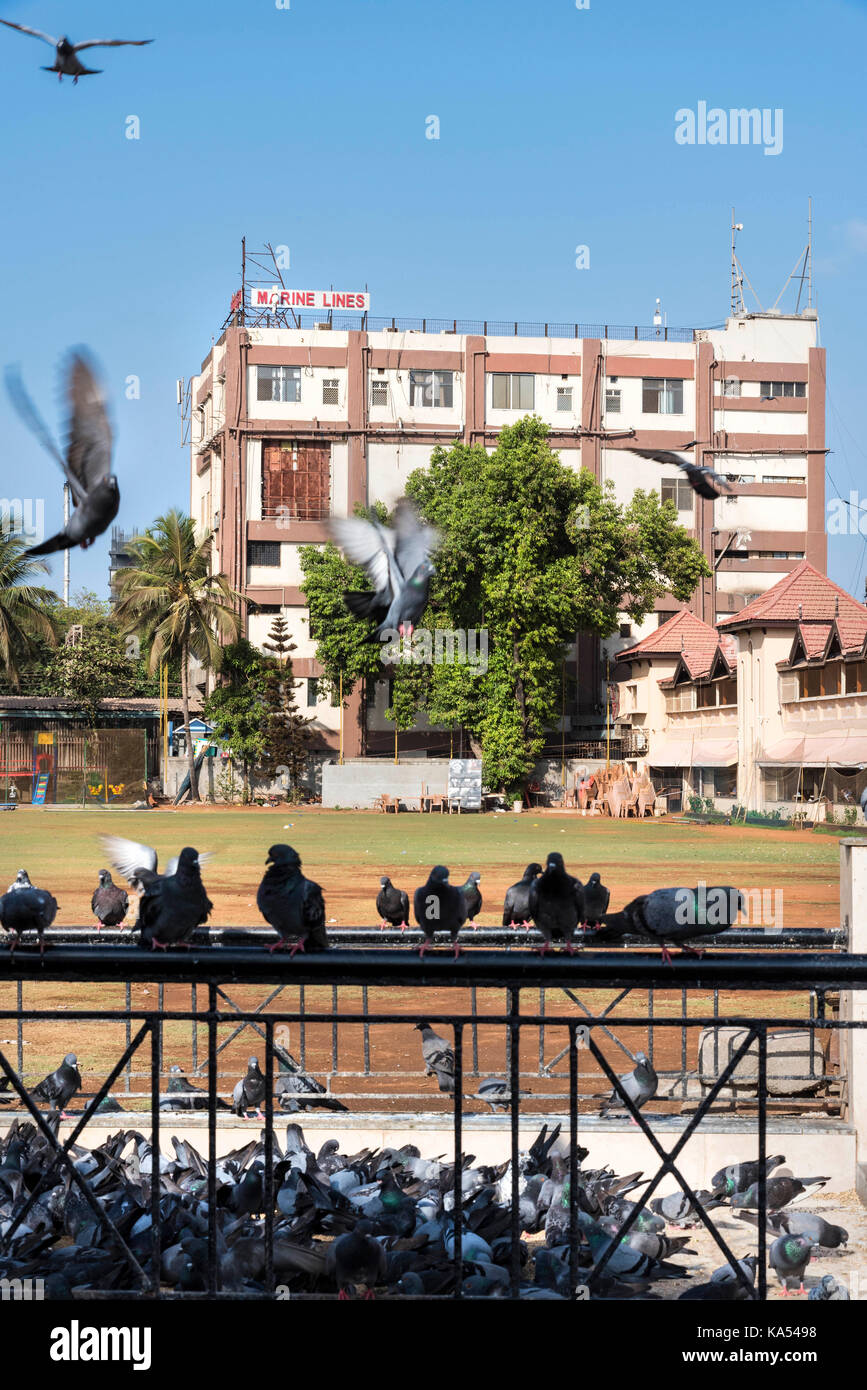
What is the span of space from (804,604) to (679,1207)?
110ft

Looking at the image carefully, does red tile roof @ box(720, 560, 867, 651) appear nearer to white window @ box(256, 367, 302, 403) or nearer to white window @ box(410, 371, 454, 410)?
white window @ box(410, 371, 454, 410)

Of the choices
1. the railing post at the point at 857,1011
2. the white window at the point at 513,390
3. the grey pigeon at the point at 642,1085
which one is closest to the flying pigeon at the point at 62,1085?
the grey pigeon at the point at 642,1085

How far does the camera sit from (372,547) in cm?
858

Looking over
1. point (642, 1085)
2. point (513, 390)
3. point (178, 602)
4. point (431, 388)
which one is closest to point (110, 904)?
point (642, 1085)

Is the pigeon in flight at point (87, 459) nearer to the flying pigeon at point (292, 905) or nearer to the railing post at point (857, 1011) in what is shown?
the flying pigeon at point (292, 905)

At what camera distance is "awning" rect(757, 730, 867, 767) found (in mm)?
32125

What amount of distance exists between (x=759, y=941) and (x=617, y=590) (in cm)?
4302

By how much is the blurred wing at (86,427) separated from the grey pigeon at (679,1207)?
4163mm

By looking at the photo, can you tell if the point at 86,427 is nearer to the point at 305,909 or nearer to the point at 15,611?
the point at 305,909

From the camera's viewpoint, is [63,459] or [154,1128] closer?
[154,1128]

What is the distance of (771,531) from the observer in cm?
5388

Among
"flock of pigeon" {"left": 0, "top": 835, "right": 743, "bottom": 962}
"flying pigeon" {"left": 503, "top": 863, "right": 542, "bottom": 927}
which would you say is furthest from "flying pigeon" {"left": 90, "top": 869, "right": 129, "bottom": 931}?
"flock of pigeon" {"left": 0, "top": 835, "right": 743, "bottom": 962}
